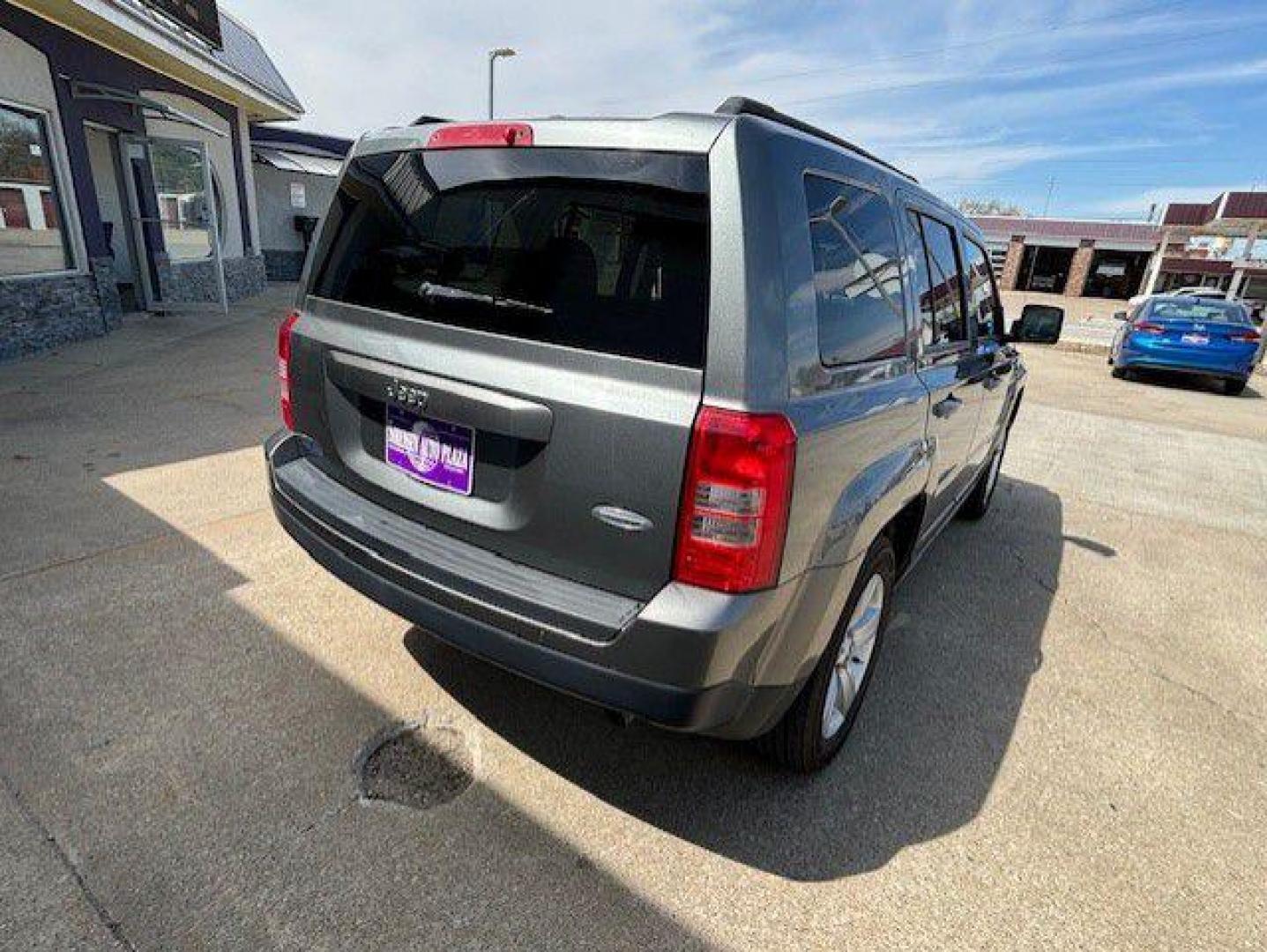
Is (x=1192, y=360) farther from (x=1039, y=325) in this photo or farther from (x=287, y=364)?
(x=287, y=364)

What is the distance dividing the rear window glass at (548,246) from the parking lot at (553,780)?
1403mm

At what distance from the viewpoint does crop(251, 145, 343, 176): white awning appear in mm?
18016

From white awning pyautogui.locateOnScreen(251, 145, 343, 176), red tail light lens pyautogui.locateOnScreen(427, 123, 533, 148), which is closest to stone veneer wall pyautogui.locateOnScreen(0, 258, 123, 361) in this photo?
red tail light lens pyautogui.locateOnScreen(427, 123, 533, 148)

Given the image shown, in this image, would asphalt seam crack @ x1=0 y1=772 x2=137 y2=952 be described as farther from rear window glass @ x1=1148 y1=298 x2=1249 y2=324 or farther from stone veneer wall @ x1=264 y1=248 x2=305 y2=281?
stone veneer wall @ x1=264 y1=248 x2=305 y2=281

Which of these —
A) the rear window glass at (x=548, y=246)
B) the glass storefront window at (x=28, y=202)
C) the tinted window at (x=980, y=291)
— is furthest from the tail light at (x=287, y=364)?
the glass storefront window at (x=28, y=202)

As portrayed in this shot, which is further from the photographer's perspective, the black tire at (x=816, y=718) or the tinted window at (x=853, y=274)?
the black tire at (x=816, y=718)

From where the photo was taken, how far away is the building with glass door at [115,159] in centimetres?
758

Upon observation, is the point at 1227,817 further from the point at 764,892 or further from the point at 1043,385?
the point at 1043,385

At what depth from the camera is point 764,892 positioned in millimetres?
1984

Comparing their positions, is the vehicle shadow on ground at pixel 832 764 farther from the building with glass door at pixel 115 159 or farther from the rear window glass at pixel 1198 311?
the rear window glass at pixel 1198 311

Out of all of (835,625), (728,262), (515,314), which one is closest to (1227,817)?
(835,625)

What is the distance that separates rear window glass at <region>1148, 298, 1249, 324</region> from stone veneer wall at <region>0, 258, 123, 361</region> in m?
15.4

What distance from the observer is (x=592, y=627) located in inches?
69.6

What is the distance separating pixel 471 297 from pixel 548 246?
0.28m
